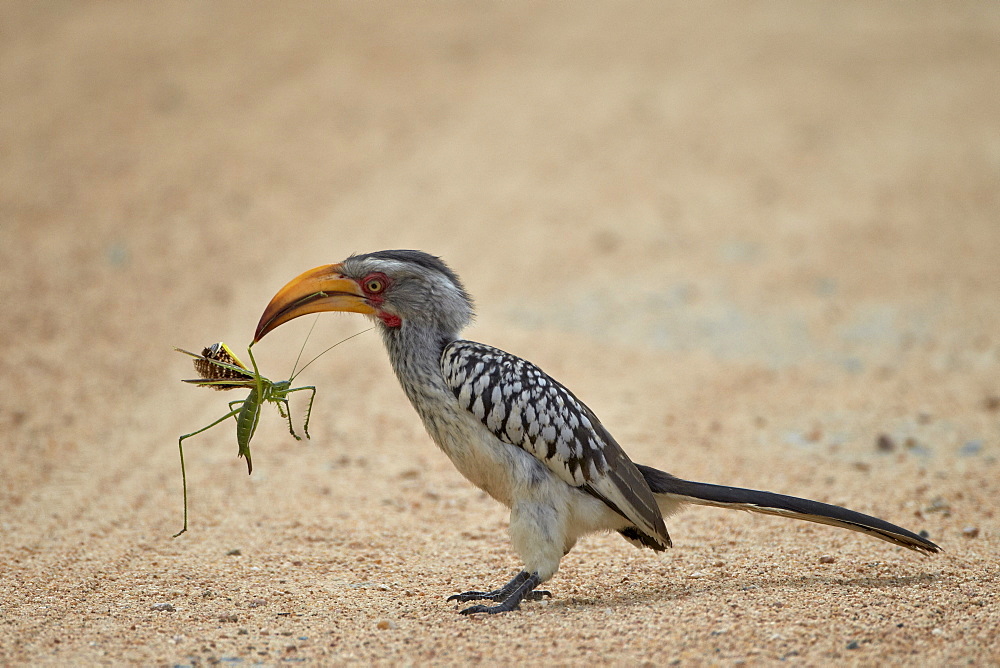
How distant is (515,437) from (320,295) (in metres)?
1.28

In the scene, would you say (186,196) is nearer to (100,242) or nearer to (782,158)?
(100,242)

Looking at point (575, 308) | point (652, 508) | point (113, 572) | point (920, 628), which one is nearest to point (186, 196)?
point (575, 308)

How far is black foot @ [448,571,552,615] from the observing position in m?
4.33

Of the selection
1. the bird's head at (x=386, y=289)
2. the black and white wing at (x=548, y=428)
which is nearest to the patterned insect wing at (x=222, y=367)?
the bird's head at (x=386, y=289)

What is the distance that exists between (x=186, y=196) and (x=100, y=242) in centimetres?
184

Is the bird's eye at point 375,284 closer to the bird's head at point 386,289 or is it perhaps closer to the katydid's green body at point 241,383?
the bird's head at point 386,289

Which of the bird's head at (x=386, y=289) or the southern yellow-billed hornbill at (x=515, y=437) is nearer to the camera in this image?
the southern yellow-billed hornbill at (x=515, y=437)

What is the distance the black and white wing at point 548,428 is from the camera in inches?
177

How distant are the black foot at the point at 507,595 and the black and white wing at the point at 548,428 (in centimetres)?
52

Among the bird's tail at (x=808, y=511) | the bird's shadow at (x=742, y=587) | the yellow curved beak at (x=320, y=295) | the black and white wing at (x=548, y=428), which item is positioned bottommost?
the bird's shadow at (x=742, y=587)

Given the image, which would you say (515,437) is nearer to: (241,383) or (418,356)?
(418,356)

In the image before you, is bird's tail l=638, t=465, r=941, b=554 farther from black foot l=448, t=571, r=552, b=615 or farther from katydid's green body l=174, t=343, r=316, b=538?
katydid's green body l=174, t=343, r=316, b=538

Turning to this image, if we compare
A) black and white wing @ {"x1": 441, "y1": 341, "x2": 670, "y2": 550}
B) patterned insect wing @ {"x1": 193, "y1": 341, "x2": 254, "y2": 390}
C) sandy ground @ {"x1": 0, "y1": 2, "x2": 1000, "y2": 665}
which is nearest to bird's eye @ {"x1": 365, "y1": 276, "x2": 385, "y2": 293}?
black and white wing @ {"x1": 441, "y1": 341, "x2": 670, "y2": 550}

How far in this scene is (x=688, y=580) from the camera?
487 cm
